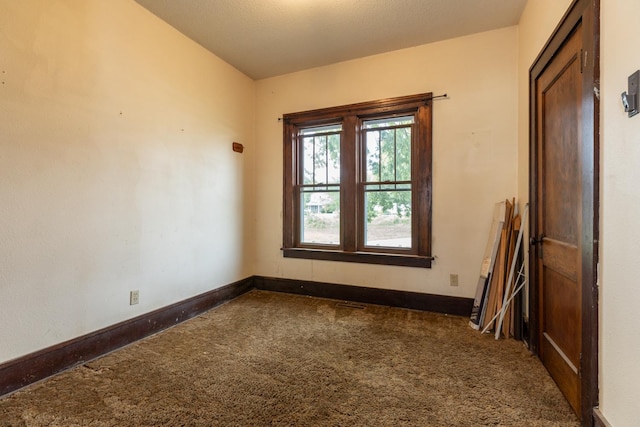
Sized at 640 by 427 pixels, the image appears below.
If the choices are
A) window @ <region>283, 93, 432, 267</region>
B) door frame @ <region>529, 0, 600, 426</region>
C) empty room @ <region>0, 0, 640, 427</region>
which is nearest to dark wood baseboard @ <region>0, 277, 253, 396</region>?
empty room @ <region>0, 0, 640, 427</region>

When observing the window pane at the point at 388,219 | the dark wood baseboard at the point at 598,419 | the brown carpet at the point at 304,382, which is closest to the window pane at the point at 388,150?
the window pane at the point at 388,219

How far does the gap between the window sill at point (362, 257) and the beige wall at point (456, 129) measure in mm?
72

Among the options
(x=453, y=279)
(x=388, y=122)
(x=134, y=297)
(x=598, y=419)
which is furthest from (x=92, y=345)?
(x=388, y=122)

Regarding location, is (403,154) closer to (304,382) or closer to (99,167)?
(304,382)

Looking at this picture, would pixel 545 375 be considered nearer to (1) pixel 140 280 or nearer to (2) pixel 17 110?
(1) pixel 140 280

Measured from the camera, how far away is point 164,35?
110 inches

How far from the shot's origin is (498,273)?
2625 mm

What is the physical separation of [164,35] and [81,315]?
2519 millimetres

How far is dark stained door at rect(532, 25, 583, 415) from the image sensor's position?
5.30ft

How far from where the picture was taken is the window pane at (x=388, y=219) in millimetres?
3350

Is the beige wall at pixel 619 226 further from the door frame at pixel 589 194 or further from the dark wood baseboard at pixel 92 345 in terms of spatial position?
the dark wood baseboard at pixel 92 345

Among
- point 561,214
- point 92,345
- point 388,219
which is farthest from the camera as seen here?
point 388,219

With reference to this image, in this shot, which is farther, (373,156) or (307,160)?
(307,160)

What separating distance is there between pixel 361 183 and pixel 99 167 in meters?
2.53
